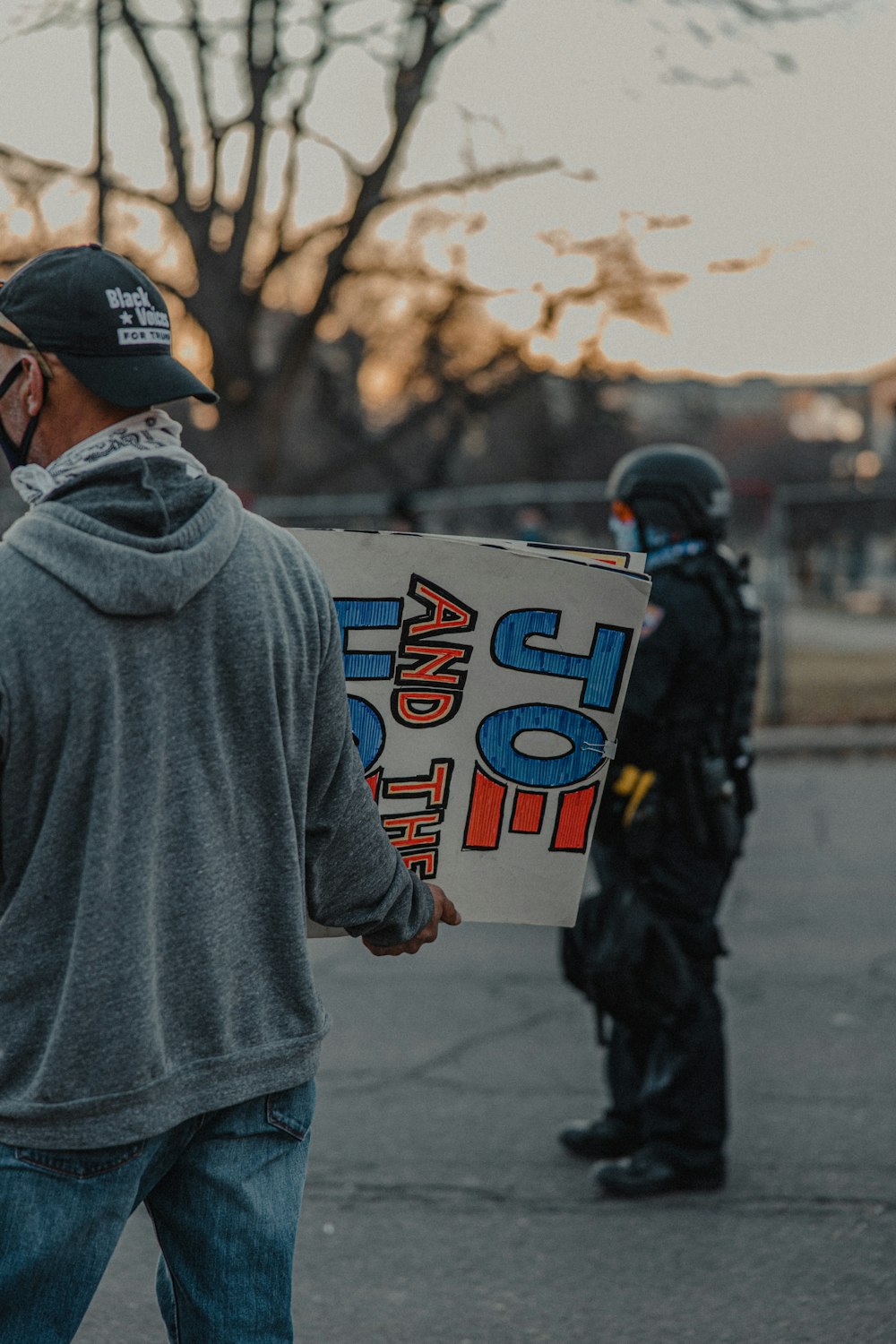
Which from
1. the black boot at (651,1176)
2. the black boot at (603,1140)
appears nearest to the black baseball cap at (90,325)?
the black boot at (651,1176)

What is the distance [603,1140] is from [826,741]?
8.44 metres

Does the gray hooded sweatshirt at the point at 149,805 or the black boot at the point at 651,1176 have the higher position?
the gray hooded sweatshirt at the point at 149,805

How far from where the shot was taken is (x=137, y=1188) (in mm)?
1870

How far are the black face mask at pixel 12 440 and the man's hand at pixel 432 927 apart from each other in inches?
31.9

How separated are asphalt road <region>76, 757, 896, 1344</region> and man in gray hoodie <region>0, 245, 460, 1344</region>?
5.28 ft

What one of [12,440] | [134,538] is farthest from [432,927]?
[12,440]

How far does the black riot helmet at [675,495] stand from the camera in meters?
4.12

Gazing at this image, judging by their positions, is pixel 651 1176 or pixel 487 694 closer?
pixel 487 694

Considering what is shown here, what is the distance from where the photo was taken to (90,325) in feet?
6.02

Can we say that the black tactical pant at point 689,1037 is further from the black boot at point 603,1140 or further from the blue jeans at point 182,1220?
the blue jeans at point 182,1220

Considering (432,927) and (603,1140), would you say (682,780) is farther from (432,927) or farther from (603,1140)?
(432,927)

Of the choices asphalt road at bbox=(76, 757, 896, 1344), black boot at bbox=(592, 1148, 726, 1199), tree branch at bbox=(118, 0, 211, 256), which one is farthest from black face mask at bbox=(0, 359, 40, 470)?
tree branch at bbox=(118, 0, 211, 256)

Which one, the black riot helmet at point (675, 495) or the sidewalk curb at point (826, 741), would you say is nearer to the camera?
the black riot helmet at point (675, 495)

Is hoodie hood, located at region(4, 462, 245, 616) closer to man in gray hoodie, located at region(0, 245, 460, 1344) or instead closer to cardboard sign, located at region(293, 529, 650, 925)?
man in gray hoodie, located at region(0, 245, 460, 1344)
